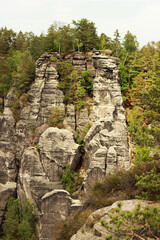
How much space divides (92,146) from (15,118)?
1352 centimetres

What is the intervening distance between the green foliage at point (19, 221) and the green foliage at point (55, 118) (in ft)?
33.2

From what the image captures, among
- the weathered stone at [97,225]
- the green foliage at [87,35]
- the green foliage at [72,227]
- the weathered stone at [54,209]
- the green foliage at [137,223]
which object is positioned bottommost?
the weathered stone at [54,209]

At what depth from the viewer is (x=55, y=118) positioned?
3384cm

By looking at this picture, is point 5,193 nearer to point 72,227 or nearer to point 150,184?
point 72,227

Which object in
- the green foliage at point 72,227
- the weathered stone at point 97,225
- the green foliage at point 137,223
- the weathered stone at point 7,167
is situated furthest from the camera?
the weathered stone at point 7,167

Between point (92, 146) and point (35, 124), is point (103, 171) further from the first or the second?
point (35, 124)

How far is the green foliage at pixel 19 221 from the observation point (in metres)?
28.5

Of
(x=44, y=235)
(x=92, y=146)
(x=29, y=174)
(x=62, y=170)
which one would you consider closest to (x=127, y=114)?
(x=92, y=146)

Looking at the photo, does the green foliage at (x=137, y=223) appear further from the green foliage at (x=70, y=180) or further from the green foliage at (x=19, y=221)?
the green foliage at (x=19, y=221)

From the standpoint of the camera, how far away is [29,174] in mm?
31469

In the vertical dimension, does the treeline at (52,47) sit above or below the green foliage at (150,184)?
above

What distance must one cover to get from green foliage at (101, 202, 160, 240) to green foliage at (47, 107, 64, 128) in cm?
2293

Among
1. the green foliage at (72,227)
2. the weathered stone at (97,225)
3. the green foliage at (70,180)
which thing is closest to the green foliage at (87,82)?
the green foliage at (70,180)

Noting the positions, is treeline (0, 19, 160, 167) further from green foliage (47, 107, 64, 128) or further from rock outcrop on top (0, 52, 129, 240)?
green foliage (47, 107, 64, 128)
